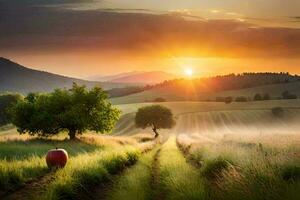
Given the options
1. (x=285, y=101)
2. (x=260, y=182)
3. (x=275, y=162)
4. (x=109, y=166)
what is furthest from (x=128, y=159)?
(x=285, y=101)

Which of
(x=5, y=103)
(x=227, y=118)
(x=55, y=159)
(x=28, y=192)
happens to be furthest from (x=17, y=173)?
(x=5, y=103)

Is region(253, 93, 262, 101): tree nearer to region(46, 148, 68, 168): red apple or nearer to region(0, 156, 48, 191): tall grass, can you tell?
region(0, 156, 48, 191): tall grass

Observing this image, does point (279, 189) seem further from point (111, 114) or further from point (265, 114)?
point (265, 114)

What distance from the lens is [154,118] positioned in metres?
120

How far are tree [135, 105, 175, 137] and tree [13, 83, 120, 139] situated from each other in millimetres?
56992

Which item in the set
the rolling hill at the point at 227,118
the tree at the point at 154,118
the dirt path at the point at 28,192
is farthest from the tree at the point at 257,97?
the dirt path at the point at 28,192

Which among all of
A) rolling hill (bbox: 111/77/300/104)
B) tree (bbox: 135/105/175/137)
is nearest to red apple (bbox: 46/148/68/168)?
tree (bbox: 135/105/175/137)

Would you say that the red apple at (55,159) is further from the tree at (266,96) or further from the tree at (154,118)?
the tree at (266,96)

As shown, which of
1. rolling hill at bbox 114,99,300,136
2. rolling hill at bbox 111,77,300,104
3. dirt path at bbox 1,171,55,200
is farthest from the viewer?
rolling hill at bbox 111,77,300,104

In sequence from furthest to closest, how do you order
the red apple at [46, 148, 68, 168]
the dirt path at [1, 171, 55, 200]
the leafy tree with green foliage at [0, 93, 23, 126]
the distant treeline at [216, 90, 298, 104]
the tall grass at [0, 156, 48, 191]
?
the distant treeline at [216, 90, 298, 104], the leafy tree with green foliage at [0, 93, 23, 126], the red apple at [46, 148, 68, 168], the tall grass at [0, 156, 48, 191], the dirt path at [1, 171, 55, 200]

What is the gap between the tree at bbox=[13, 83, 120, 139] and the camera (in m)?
57.2

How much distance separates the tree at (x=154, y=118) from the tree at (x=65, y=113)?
57.0 m

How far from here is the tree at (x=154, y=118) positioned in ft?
392

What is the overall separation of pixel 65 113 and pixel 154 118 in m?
A: 63.8
